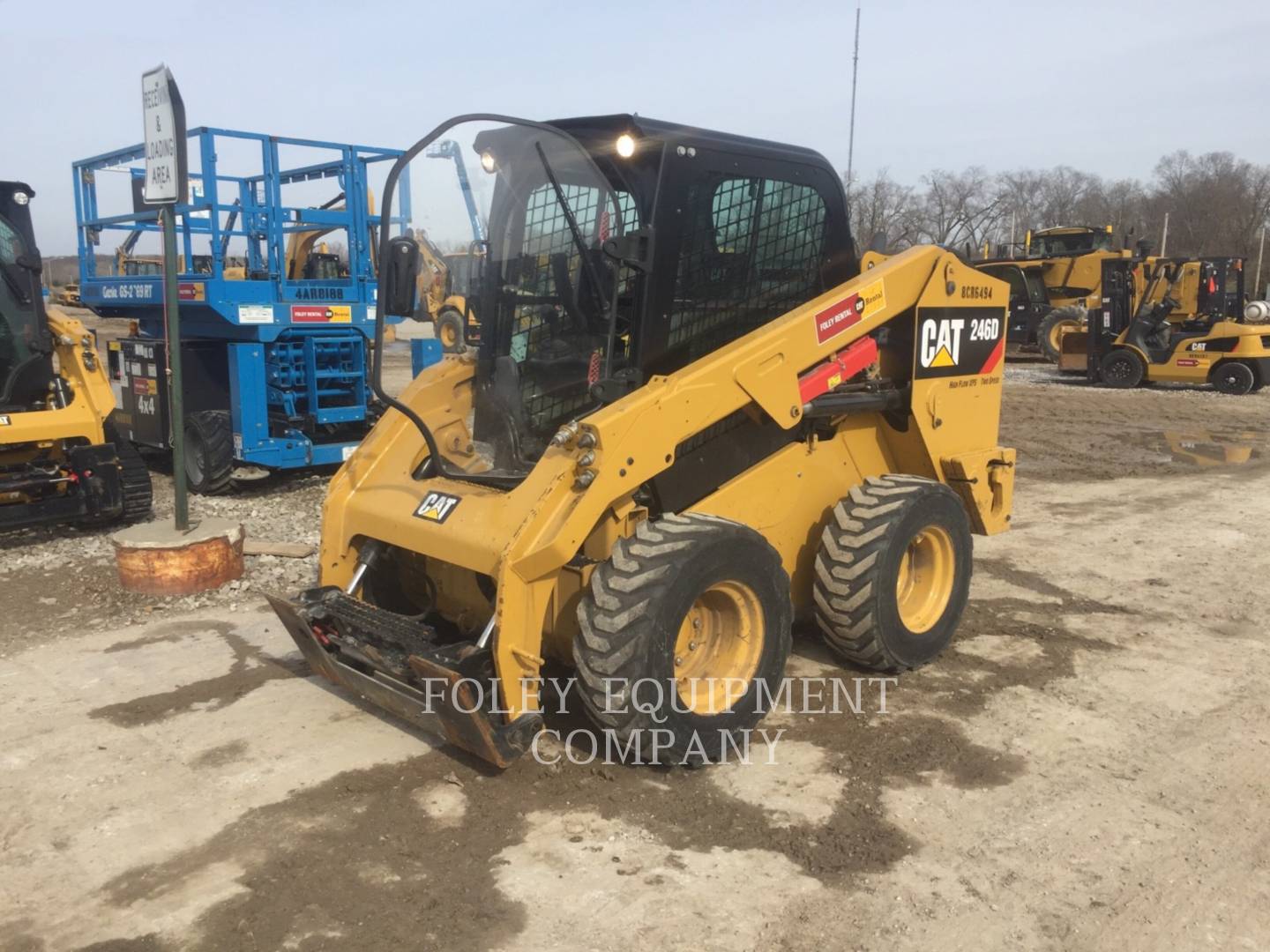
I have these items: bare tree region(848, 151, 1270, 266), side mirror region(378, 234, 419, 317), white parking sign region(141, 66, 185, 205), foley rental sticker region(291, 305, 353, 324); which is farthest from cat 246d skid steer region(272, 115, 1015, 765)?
bare tree region(848, 151, 1270, 266)

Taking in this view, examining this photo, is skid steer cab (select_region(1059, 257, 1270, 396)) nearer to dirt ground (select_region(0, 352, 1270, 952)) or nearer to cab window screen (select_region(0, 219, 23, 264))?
dirt ground (select_region(0, 352, 1270, 952))

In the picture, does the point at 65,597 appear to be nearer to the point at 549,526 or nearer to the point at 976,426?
the point at 549,526

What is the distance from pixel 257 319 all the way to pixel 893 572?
5.79 metres

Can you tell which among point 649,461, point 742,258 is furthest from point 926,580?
point 649,461

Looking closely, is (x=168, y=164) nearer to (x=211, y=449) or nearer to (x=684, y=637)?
(x=211, y=449)

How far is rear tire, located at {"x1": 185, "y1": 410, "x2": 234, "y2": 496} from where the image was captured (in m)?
8.47

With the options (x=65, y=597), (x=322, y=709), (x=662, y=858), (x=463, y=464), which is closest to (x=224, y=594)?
(x=65, y=597)

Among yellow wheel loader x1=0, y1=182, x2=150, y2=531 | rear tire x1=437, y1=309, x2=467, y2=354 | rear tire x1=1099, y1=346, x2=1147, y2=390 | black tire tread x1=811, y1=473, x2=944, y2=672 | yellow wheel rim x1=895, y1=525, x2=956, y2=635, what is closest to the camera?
black tire tread x1=811, y1=473, x2=944, y2=672

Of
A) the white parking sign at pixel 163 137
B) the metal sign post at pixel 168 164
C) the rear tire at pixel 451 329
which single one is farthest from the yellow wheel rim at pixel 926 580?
the rear tire at pixel 451 329

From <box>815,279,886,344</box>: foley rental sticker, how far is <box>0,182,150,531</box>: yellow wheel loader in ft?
17.0

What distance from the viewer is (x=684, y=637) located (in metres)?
3.94

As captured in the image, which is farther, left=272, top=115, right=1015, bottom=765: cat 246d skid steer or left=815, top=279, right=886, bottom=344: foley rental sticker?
left=815, top=279, right=886, bottom=344: foley rental sticker

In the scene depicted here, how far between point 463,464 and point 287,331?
184 inches

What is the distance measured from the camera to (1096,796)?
3.71 m
